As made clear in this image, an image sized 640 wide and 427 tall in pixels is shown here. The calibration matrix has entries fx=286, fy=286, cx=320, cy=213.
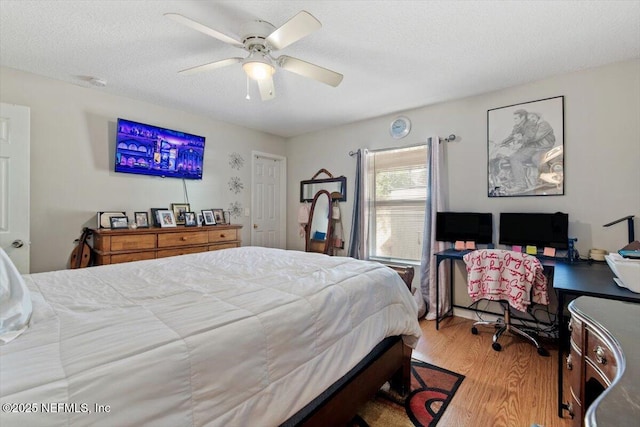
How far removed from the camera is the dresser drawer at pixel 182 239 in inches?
122

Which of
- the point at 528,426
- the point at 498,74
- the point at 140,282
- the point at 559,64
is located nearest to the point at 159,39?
Result: the point at 140,282

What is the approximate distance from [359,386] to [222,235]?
2672 mm

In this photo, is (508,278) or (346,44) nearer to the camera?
(346,44)

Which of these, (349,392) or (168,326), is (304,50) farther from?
(349,392)

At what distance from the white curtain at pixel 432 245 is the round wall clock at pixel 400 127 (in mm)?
391

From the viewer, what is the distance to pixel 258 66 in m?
1.91

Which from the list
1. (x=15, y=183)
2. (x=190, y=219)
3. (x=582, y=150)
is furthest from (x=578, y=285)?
(x=15, y=183)

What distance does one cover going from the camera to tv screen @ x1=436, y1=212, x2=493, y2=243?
3047mm

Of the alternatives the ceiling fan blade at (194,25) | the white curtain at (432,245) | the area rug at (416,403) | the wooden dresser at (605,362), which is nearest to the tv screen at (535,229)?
the white curtain at (432,245)

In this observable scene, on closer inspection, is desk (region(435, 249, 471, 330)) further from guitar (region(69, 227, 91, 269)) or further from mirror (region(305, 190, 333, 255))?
guitar (region(69, 227, 91, 269))

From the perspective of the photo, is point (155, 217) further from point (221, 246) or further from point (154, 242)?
point (221, 246)

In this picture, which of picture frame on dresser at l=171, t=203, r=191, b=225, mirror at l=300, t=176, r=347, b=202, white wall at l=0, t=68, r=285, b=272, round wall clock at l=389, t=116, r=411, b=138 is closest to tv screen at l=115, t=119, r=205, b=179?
white wall at l=0, t=68, r=285, b=272

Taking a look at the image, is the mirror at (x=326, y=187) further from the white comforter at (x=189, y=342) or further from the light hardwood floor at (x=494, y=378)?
the white comforter at (x=189, y=342)

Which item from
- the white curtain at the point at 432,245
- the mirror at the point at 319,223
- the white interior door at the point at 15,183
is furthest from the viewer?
the mirror at the point at 319,223
